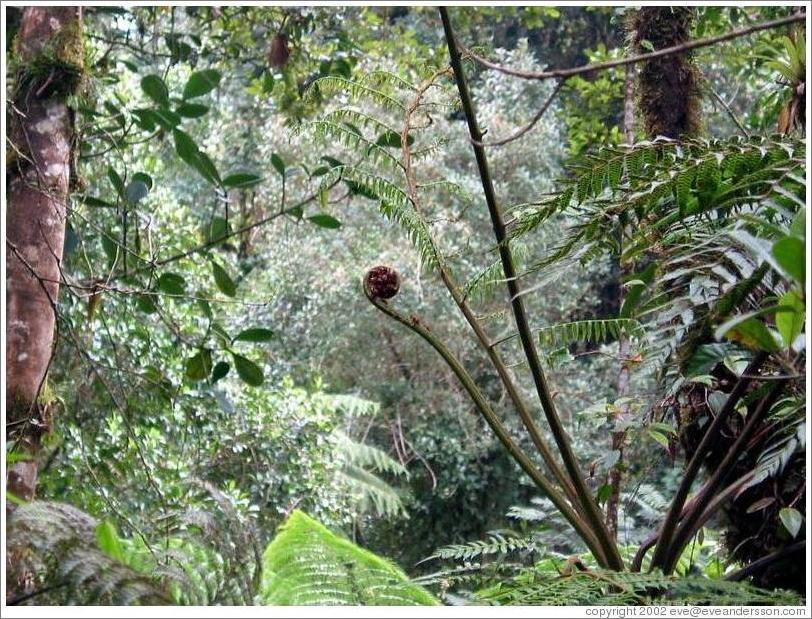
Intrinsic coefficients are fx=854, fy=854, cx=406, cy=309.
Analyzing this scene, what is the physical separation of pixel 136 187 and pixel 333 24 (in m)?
1.44

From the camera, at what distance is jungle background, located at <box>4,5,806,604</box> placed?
3.04 ft

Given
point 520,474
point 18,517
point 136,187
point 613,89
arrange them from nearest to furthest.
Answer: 1. point 18,517
2. point 136,187
3. point 613,89
4. point 520,474

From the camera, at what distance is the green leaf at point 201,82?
101 cm

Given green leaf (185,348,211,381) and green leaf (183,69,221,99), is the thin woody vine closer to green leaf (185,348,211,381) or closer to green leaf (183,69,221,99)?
green leaf (183,69,221,99)

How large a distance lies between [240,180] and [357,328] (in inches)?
193

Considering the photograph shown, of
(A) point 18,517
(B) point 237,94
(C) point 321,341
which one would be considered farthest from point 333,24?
(B) point 237,94

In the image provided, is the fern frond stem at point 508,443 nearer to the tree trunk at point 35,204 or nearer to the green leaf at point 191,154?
the green leaf at point 191,154

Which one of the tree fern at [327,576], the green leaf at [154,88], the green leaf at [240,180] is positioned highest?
the green leaf at [154,88]

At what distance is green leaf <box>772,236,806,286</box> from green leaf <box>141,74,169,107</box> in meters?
0.76

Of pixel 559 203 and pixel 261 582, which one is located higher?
pixel 559 203

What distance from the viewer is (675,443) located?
133cm

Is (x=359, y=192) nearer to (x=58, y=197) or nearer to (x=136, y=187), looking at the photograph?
(x=136, y=187)

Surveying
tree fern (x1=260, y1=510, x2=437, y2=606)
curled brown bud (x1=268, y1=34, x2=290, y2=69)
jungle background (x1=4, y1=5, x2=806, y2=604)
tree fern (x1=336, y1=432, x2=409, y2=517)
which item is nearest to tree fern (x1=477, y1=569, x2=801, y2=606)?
jungle background (x1=4, y1=5, x2=806, y2=604)

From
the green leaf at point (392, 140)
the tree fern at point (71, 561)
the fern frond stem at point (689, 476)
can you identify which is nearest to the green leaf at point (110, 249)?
the green leaf at point (392, 140)
